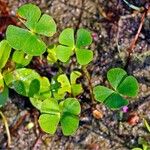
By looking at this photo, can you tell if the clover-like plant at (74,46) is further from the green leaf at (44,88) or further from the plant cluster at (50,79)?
the green leaf at (44,88)

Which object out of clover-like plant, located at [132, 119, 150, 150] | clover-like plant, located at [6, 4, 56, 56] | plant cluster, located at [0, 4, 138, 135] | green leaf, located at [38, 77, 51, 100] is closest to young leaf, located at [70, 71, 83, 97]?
plant cluster, located at [0, 4, 138, 135]

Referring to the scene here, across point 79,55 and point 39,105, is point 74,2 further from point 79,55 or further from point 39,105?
point 39,105

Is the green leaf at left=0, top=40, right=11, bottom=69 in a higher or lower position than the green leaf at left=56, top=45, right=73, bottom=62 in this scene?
lower

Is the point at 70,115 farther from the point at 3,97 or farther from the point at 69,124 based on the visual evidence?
the point at 3,97

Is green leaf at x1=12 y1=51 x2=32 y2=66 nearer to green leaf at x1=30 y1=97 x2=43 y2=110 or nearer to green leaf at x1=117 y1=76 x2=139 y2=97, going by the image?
green leaf at x1=30 y1=97 x2=43 y2=110

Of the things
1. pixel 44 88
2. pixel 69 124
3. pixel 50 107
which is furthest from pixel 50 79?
pixel 69 124

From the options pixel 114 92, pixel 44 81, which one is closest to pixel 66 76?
pixel 44 81
